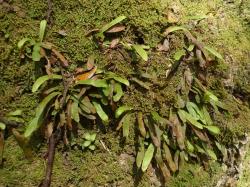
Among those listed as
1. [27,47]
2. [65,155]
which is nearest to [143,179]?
[65,155]

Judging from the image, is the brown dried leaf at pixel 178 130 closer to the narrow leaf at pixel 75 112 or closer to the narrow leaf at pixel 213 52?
the narrow leaf at pixel 213 52

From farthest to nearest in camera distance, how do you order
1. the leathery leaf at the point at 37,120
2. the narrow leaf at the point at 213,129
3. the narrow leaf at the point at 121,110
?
the narrow leaf at the point at 213,129, the narrow leaf at the point at 121,110, the leathery leaf at the point at 37,120

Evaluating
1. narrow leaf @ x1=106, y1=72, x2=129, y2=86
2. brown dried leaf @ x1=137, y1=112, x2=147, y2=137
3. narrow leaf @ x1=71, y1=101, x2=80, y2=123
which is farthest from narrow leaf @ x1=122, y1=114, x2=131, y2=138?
narrow leaf @ x1=71, y1=101, x2=80, y2=123

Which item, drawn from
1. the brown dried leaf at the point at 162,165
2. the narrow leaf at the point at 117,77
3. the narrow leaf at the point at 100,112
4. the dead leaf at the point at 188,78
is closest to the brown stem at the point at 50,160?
the narrow leaf at the point at 100,112

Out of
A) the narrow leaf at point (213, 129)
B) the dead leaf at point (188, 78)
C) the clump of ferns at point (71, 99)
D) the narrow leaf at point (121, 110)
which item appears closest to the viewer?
the clump of ferns at point (71, 99)

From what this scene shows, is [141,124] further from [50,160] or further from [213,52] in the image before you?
[213,52]

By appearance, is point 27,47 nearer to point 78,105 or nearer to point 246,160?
point 78,105
